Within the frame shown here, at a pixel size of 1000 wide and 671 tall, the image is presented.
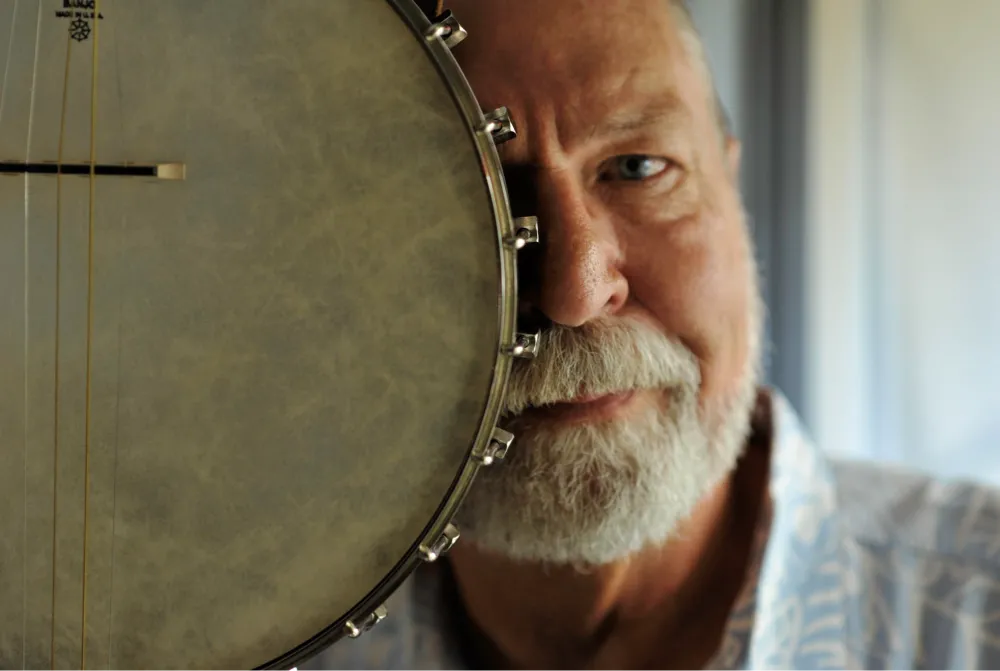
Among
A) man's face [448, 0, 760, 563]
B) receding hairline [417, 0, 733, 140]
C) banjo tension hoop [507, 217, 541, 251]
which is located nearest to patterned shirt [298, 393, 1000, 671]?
man's face [448, 0, 760, 563]

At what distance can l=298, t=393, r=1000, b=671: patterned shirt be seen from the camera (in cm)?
80

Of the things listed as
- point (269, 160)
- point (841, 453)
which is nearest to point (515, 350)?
point (269, 160)

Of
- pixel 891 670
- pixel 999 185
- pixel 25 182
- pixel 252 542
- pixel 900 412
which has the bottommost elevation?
pixel 891 670

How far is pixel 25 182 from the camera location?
0.59m

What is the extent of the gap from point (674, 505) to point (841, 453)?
436 millimetres

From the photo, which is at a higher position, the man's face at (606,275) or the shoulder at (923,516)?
the man's face at (606,275)

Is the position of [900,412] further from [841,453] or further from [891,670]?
[891,670]

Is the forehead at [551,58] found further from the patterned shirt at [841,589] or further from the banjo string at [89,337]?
the patterned shirt at [841,589]

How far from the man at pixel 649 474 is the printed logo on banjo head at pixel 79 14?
0.29 metres

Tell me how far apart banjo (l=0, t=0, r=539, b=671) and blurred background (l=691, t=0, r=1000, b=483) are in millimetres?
586

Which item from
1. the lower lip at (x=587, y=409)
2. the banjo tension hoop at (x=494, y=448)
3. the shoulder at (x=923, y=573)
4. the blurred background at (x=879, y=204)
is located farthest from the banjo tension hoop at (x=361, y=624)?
the blurred background at (x=879, y=204)

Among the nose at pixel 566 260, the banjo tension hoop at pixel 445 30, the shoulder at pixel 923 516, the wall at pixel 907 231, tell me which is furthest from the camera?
the wall at pixel 907 231

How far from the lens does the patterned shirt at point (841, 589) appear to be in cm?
80

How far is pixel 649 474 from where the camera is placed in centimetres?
75
